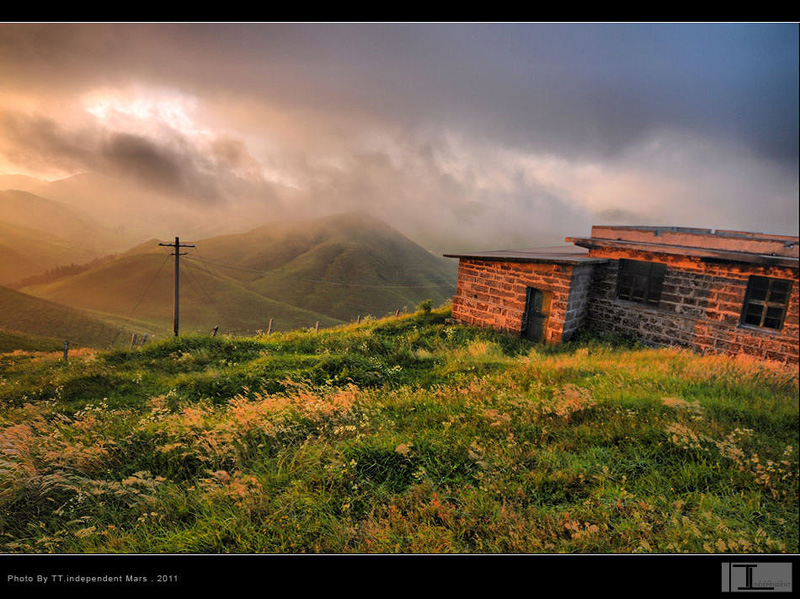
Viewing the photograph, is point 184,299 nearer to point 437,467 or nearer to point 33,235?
point 33,235

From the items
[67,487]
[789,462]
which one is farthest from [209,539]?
[789,462]

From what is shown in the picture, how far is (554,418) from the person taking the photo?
11.2 feet

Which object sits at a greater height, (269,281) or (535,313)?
(535,313)

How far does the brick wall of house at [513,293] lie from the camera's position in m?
8.23

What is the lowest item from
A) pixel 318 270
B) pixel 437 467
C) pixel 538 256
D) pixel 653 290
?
pixel 318 270

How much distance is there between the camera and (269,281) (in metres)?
72.2

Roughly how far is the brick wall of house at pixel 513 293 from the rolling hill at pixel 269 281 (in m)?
12.0

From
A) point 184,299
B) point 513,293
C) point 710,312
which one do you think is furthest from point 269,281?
point 710,312

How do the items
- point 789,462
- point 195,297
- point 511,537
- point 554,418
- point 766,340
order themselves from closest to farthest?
point 511,537, point 789,462, point 766,340, point 554,418, point 195,297

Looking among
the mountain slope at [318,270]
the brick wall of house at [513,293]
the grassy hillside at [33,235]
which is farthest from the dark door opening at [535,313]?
the mountain slope at [318,270]

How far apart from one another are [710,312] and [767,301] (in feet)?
3.35
